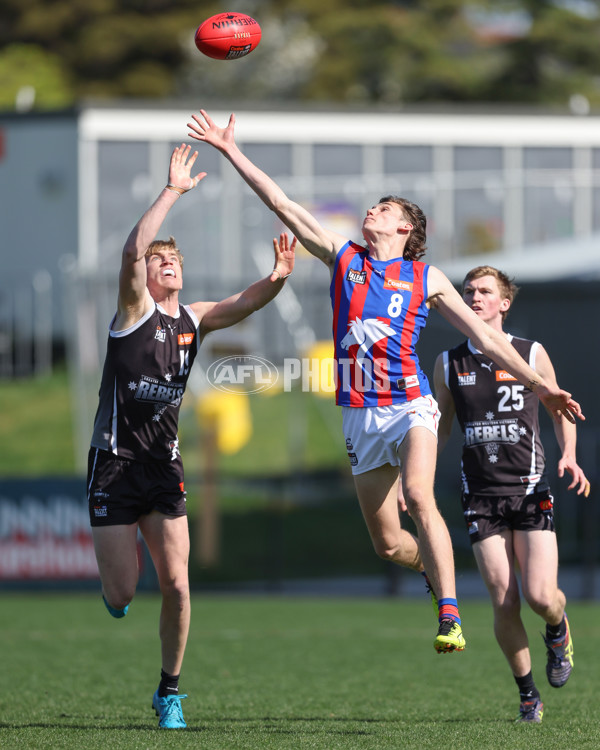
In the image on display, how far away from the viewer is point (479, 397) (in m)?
6.72

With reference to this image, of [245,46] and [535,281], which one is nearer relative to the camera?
[245,46]

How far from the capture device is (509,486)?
6.65 metres

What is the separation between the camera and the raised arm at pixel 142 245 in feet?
19.8

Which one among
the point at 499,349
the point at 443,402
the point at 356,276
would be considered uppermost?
the point at 356,276

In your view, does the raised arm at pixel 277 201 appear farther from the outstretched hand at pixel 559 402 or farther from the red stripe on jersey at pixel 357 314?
the outstretched hand at pixel 559 402

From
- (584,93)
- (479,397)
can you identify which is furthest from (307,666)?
(584,93)

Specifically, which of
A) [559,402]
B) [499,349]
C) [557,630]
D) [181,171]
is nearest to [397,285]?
[499,349]

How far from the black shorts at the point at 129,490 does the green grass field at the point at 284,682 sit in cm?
111

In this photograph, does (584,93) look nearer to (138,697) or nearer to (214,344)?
(214,344)

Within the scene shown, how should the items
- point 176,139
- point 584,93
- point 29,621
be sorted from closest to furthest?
1. point 29,621
2. point 176,139
3. point 584,93

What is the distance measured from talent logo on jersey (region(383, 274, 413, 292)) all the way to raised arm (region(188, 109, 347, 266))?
0.33 m

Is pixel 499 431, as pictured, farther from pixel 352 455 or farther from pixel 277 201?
pixel 277 201

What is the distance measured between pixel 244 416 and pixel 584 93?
19084 millimetres

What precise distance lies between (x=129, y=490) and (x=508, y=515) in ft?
6.70
